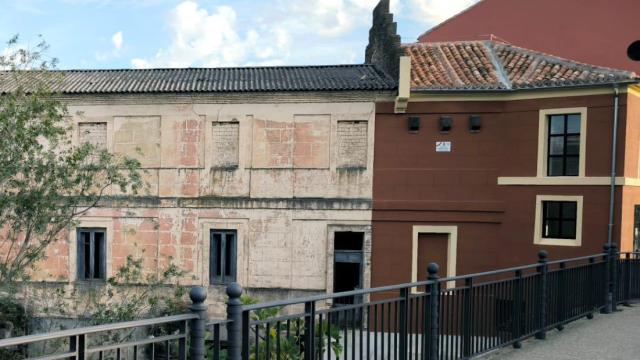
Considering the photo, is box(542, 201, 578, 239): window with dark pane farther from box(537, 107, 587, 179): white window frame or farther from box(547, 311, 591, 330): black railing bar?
box(547, 311, 591, 330): black railing bar

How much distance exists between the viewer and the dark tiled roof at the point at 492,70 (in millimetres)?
14766

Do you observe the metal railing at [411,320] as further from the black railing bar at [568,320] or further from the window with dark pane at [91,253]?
the window with dark pane at [91,253]

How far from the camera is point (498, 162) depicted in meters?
15.8

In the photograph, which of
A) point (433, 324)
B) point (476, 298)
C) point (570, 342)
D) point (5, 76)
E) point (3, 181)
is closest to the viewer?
point (433, 324)

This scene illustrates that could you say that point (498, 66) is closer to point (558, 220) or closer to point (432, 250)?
point (558, 220)

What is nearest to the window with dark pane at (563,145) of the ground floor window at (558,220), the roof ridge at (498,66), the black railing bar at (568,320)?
the ground floor window at (558,220)

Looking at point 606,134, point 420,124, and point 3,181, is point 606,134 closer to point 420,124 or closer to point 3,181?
point 420,124

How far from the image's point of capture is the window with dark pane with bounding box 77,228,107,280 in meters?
17.5

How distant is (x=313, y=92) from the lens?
16.3 metres

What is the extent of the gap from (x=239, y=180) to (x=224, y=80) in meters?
3.22

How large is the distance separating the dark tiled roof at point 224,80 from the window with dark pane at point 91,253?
14.3 feet

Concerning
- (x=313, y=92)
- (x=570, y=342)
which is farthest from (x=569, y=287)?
(x=313, y=92)

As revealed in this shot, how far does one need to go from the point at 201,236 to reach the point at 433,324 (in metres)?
11.9

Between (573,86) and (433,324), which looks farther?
(573,86)
